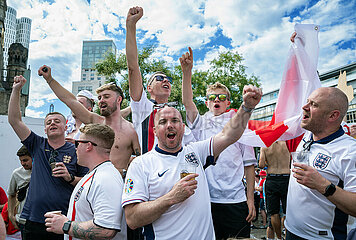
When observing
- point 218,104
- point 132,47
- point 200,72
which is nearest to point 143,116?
point 132,47

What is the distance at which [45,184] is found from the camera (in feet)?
10.1

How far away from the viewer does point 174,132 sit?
2.37 meters

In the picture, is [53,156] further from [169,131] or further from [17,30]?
[17,30]


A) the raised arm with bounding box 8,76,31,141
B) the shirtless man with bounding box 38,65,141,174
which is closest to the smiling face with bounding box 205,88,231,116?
the shirtless man with bounding box 38,65,141,174

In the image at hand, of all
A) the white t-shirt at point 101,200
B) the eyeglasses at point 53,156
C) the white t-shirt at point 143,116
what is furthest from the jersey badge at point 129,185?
the eyeglasses at point 53,156

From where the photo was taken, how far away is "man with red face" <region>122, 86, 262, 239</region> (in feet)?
6.57

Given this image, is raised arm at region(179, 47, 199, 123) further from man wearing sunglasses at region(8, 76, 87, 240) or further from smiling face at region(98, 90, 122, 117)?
man wearing sunglasses at region(8, 76, 87, 240)

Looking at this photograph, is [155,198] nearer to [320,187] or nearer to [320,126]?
[320,187]

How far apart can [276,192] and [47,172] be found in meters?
4.60

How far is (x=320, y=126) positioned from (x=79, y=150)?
92.8 inches

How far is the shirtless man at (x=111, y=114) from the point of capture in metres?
3.52

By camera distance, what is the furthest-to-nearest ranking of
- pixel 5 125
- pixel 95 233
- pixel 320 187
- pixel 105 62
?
pixel 105 62
pixel 5 125
pixel 320 187
pixel 95 233

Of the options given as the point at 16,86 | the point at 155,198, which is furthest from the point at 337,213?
the point at 16,86

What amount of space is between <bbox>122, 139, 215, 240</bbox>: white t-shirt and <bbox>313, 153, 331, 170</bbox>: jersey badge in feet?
3.48
